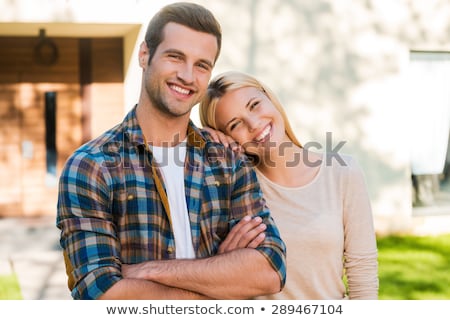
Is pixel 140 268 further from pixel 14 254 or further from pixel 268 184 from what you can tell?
pixel 14 254

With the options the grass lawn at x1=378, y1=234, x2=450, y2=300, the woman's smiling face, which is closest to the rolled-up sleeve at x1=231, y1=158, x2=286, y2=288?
the woman's smiling face

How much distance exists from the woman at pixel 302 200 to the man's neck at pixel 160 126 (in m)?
0.15

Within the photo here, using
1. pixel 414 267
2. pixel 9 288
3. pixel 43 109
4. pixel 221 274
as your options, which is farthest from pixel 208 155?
pixel 43 109

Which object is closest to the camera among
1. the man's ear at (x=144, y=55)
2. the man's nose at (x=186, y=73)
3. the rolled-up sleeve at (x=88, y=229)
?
the rolled-up sleeve at (x=88, y=229)

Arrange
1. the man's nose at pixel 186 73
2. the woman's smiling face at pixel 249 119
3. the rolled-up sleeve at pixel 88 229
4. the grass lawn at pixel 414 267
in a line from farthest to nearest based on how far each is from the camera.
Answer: the grass lawn at pixel 414 267 → the woman's smiling face at pixel 249 119 → the man's nose at pixel 186 73 → the rolled-up sleeve at pixel 88 229

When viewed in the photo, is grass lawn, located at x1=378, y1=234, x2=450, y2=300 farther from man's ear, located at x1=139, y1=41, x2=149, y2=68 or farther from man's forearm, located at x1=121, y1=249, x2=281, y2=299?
man's ear, located at x1=139, y1=41, x2=149, y2=68

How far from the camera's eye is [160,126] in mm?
2207

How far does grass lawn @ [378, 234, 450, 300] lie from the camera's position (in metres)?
4.54

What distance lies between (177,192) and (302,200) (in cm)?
46

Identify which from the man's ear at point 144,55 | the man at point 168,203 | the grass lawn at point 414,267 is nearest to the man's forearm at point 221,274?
the man at point 168,203

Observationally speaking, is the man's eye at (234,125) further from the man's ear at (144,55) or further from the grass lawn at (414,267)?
the grass lawn at (414,267)

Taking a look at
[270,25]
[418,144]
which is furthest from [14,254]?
[418,144]

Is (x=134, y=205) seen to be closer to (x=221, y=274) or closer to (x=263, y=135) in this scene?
(x=221, y=274)

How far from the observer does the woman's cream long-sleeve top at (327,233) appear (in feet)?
7.62
